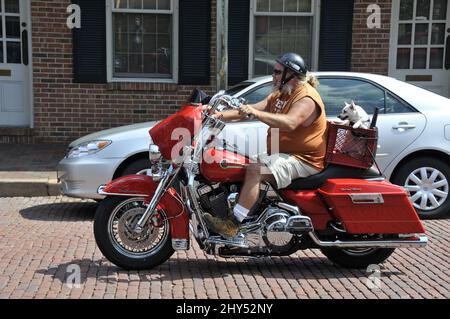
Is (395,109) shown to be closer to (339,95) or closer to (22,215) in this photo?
(339,95)

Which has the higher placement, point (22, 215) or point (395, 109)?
point (395, 109)

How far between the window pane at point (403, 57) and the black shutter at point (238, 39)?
2.78m

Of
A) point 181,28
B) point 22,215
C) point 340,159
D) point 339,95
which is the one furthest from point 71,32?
point 340,159

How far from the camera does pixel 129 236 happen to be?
174 inches

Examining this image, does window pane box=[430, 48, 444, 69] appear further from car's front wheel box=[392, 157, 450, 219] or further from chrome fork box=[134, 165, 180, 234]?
Answer: chrome fork box=[134, 165, 180, 234]

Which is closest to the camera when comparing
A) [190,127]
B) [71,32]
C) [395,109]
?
[190,127]

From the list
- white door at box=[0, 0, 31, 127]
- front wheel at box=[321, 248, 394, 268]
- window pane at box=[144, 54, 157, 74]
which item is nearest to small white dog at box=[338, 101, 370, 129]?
front wheel at box=[321, 248, 394, 268]

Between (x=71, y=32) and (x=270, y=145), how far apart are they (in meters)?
6.33

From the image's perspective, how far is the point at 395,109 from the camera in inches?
250

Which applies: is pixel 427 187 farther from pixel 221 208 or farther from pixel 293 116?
pixel 221 208

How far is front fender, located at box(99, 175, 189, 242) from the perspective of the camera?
4.34 meters

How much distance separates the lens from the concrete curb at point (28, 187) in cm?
723

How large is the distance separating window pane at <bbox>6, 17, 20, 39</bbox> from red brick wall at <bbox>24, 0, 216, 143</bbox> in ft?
1.75

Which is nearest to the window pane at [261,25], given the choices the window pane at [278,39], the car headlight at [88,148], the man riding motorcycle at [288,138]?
the window pane at [278,39]
